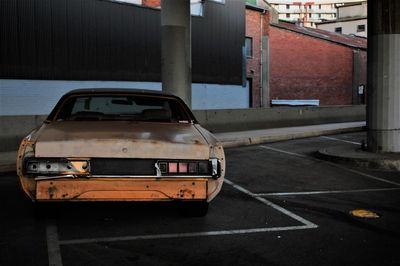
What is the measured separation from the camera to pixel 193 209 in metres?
5.47

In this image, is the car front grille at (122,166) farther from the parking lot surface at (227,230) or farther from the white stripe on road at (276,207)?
the white stripe on road at (276,207)

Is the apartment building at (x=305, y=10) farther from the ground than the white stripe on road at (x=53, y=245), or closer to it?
farther from the ground

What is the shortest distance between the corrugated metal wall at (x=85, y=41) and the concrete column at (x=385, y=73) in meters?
14.4

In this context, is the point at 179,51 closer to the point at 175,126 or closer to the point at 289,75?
the point at 175,126

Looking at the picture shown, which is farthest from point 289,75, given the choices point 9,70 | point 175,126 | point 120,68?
point 175,126

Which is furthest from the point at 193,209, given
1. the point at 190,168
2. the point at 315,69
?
the point at 315,69

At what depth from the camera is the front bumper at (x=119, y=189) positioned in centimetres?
455

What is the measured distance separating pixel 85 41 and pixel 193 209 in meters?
17.9

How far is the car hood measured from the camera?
4.55 m

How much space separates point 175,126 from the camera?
223 inches

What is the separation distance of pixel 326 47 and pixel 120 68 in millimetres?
21171

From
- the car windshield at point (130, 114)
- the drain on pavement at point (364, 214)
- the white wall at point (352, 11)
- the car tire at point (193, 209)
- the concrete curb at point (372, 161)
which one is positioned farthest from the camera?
the white wall at point (352, 11)

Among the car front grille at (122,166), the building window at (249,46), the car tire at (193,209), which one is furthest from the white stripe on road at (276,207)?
the building window at (249,46)

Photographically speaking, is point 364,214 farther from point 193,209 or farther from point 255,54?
point 255,54
